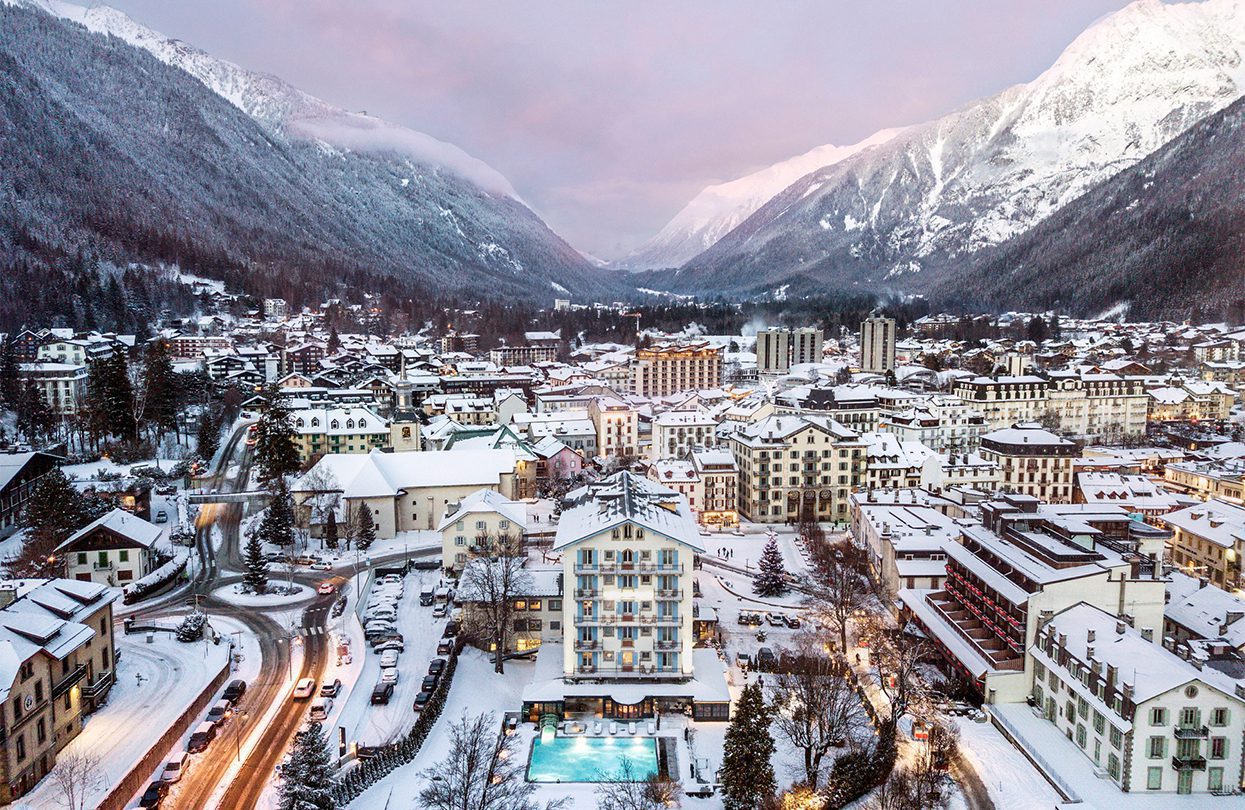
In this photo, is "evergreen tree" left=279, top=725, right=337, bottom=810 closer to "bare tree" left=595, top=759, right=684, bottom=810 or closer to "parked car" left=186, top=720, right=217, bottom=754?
"parked car" left=186, top=720, right=217, bottom=754

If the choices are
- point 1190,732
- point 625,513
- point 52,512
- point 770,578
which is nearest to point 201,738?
point 625,513

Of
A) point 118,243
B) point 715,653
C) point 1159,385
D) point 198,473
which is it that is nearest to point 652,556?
point 715,653

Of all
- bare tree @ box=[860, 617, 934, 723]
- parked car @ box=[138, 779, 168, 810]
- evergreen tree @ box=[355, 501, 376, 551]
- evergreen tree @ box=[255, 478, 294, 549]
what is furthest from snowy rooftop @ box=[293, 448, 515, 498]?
bare tree @ box=[860, 617, 934, 723]

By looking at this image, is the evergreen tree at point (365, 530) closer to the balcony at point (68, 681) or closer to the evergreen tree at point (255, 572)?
the evergreen tree at point (255, 572)

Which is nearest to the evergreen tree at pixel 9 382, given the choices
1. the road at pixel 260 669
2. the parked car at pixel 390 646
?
the road at pixel 260 669

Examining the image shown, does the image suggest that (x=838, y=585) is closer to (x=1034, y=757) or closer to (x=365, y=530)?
(x=1034, y=757)

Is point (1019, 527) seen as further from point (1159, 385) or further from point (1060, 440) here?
point (1159, 385)
